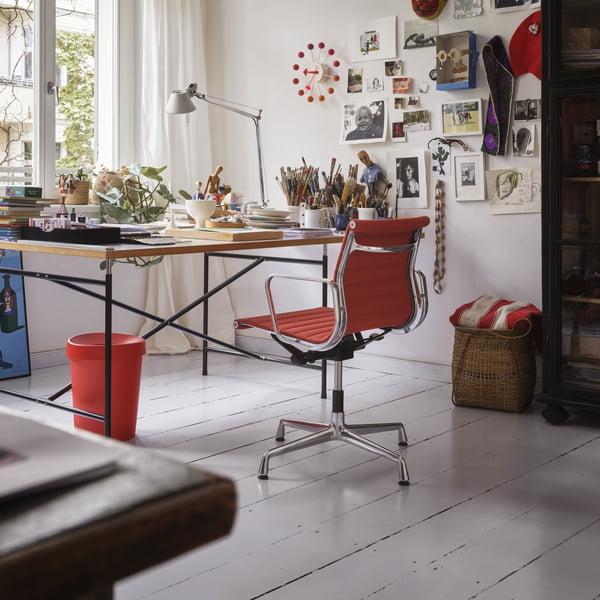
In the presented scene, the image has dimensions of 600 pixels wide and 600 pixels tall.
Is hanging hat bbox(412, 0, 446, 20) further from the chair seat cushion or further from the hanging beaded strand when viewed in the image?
→ the chair seat cushion

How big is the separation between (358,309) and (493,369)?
111 cm

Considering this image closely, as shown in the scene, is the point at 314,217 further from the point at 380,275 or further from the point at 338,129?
the point at 380,275

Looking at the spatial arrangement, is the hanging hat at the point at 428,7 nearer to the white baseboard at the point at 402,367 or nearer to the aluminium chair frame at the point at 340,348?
the aluminium chair frame at the point at 340,348

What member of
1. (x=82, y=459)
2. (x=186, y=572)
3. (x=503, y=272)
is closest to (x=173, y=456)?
(x=186, y=572)

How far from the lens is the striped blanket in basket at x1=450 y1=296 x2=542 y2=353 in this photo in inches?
134

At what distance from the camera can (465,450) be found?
2906 mm

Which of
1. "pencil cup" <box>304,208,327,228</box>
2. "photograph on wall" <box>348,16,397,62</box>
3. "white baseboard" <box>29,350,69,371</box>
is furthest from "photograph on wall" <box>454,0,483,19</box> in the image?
"white baseboard" <box>29,350,69,371</box>

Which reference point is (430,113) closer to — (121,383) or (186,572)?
(121,383)

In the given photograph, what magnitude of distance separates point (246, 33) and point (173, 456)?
2726 millimetres

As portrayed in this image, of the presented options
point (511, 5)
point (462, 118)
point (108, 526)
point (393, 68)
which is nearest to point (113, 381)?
point (462, 118)

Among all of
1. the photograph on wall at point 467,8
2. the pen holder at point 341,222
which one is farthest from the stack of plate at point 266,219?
the photograph on wall at point 467,8

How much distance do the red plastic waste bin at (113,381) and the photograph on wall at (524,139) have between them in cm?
189

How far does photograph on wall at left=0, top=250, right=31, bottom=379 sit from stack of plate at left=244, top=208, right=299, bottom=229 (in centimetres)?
136

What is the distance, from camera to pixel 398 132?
4004mm
